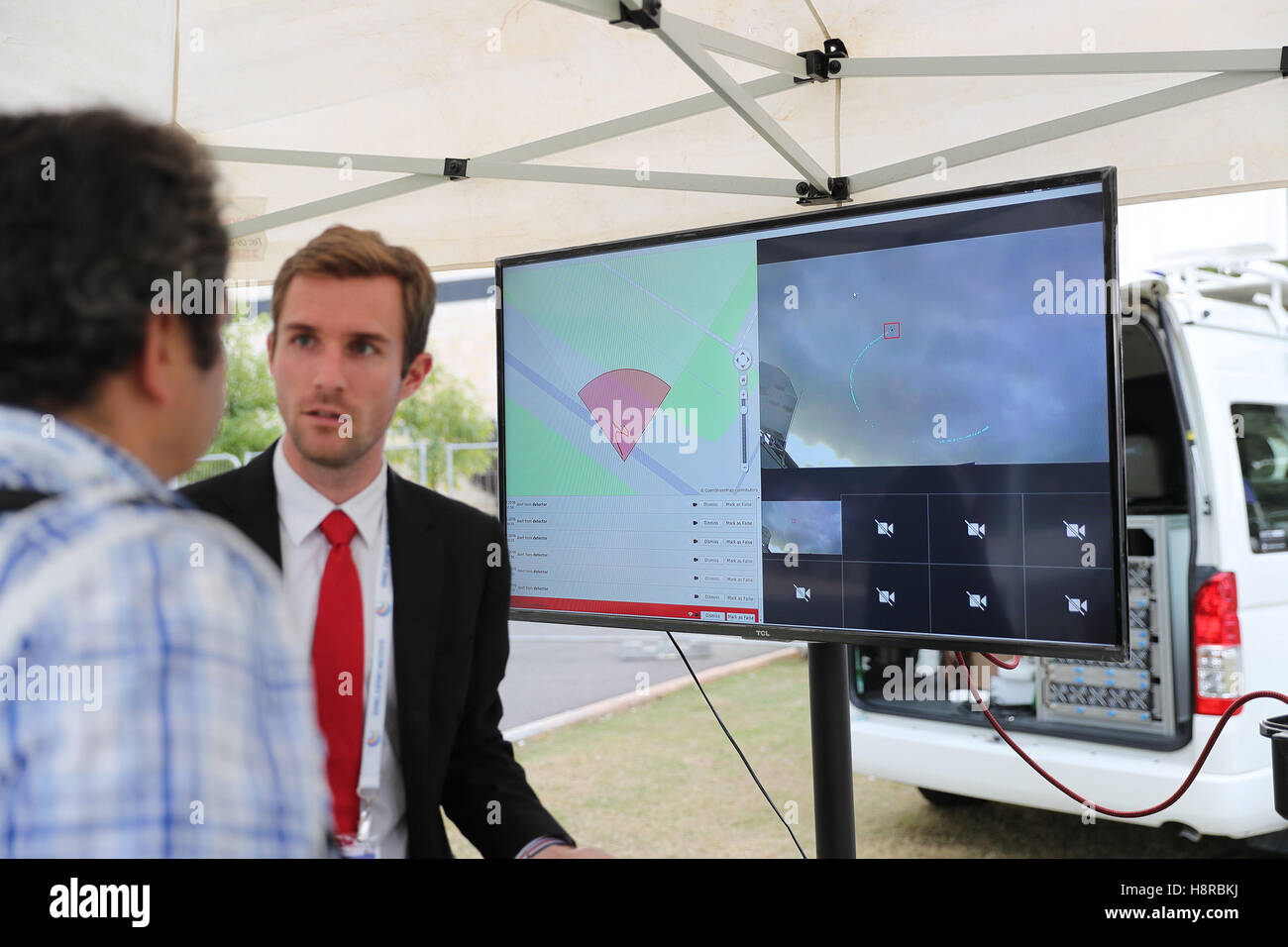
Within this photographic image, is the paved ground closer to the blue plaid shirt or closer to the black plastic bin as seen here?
the blue plaid shirt

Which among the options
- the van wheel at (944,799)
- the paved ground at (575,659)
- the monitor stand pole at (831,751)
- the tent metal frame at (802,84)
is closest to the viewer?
the paved ground at (575,659)

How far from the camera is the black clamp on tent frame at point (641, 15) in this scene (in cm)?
138

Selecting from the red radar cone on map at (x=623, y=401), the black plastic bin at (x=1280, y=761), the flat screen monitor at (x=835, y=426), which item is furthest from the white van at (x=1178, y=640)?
the red radar cone on map at (x=623, y=401)

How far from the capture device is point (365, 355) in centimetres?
83

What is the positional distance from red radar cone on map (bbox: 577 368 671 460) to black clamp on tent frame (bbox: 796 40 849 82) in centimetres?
115

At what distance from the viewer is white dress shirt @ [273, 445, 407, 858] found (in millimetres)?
830

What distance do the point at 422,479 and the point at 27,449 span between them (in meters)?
0.33

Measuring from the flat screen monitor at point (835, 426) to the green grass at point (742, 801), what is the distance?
36cm

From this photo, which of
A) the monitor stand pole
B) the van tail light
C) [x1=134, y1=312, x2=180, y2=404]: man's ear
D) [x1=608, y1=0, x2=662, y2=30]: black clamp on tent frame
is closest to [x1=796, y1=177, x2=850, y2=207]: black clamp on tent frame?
[x1=608, y1=0, x2=662, y2=30]: black clamp on tent frame

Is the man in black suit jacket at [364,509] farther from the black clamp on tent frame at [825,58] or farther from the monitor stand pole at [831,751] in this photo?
the black clamp on tent frame at [825,58]

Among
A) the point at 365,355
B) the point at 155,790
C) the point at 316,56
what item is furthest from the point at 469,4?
the point at 155,790

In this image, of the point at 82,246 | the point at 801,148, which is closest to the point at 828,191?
the point at 801,148

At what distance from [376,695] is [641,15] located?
3.50ft
